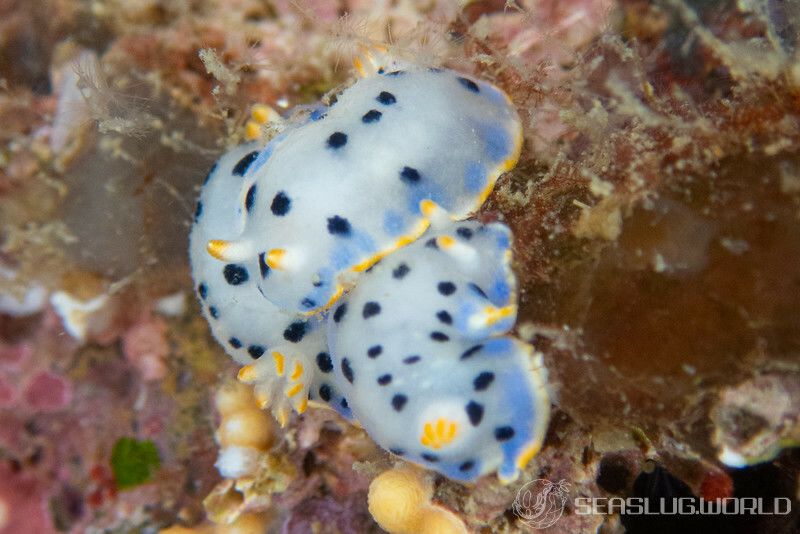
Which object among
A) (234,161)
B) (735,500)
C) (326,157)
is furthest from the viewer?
(234,161)

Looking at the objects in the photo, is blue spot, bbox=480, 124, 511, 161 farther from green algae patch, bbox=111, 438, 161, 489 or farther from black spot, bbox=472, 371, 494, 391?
green algae patch, bbox=111, 438, 161, 489

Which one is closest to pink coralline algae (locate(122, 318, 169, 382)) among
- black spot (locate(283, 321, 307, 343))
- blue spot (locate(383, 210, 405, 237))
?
black spot (locate(283, 321, 307, 343))

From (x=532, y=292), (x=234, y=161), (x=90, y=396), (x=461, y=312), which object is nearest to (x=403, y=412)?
(x=461, y=312)

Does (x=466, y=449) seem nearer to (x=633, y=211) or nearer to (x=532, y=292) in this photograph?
(x=532, y=292)

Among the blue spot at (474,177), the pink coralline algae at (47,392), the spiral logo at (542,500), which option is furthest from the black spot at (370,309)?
the pink coralline algae at (47,392)

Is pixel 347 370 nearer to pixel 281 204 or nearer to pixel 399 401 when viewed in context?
pixel 399 401

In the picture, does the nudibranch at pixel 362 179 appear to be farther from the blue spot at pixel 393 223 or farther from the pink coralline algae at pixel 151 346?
the pink coralline algae at pixel 151 346
